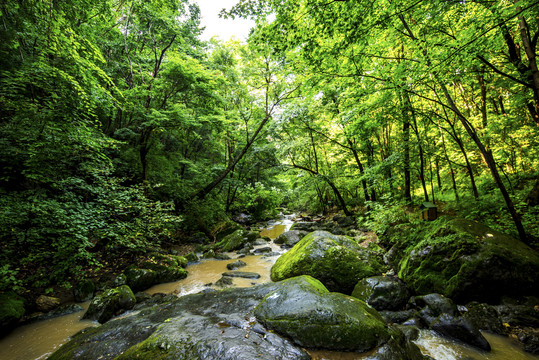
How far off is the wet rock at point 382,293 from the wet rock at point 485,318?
99 centimetres

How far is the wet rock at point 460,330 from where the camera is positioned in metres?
2.86

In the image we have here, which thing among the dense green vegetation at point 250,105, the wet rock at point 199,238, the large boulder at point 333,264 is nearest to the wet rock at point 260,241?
the wet rock at point 199,238

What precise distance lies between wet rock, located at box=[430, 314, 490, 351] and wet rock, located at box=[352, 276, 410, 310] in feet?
2.60

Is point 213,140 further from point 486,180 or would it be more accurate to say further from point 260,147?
point 486,180

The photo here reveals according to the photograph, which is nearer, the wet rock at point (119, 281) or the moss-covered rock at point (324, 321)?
the moss-covered rock at point (324, 321)

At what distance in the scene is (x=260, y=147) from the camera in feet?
44.3

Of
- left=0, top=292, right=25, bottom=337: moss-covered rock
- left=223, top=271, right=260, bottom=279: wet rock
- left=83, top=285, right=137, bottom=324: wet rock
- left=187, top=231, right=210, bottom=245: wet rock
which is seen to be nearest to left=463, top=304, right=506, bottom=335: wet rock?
left=223, top=271, right=260, bottom=279: wet rock

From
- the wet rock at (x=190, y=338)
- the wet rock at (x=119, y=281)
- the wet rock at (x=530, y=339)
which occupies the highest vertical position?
the wet rock at (x=190, y=338)

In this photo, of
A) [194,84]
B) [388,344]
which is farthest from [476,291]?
→ [194,84]

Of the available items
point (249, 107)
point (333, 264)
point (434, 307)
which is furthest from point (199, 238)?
point (434, 307)

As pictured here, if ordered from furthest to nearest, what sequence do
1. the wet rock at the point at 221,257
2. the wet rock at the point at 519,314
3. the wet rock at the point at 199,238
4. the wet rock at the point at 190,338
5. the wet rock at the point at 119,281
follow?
the wet rock at the point at 199,238
the wet rock at the point at 221,257
the wet rock at the point at 119,281
the wet rock at the point at 519,314
the wet rock at the point at 190,338

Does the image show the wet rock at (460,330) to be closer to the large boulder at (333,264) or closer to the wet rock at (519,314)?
the wet rock at (519,314)

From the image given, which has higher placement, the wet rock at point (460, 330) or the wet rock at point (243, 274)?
the wet rock at point (460, 330)

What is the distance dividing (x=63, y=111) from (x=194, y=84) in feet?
18.4
